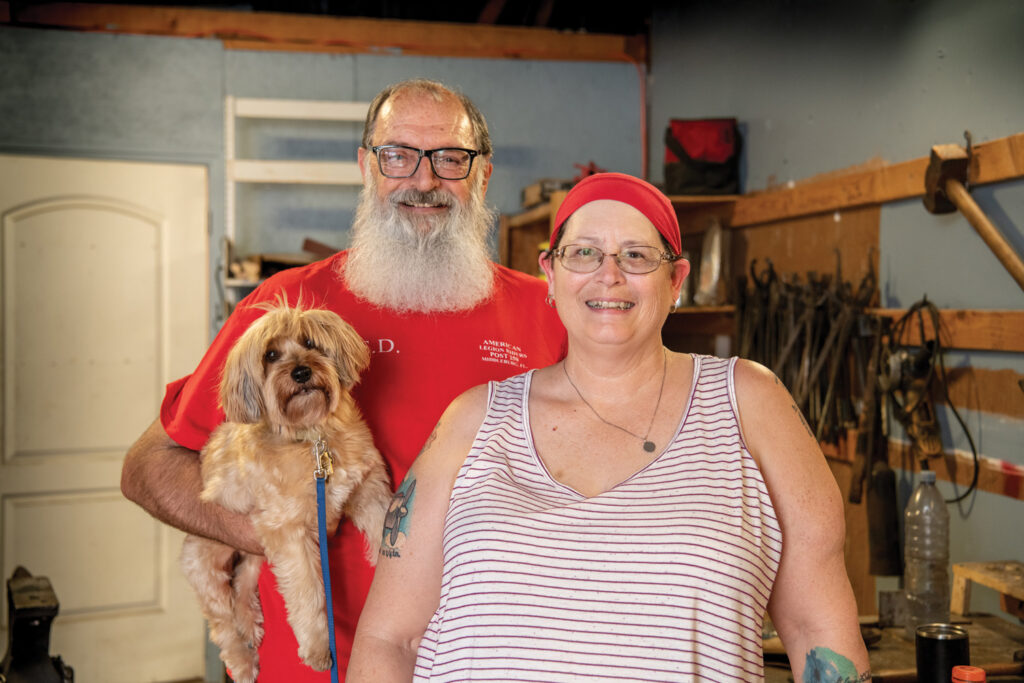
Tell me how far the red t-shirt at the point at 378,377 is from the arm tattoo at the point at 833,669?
90cm

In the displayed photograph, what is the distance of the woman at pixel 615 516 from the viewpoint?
1.38m

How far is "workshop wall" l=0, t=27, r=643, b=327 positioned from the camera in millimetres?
4898

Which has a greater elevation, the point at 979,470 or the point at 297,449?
the point at 297,449

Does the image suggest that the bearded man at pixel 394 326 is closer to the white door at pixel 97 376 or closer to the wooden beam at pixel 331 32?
the white door at pixel 97 376

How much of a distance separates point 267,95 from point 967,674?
15.1ft

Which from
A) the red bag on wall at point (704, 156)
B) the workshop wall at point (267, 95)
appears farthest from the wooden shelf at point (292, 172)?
the red bag on wall at point (704, 156)

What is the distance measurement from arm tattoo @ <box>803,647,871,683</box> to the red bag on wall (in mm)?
3276

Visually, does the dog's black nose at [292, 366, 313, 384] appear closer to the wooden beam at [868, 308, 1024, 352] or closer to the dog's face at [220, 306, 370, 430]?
the dog's face at [220, 306, 370, 430]

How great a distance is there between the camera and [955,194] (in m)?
2.82

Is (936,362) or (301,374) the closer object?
(301,374)

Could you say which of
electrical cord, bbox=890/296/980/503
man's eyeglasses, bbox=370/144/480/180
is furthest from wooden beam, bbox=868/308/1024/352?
man's eyeglasses, bbox=370/144/480/180

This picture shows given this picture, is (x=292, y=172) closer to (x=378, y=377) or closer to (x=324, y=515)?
(x=378, y=377)

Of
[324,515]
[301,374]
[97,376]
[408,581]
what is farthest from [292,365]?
[97,376]

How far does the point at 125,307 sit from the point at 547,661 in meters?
4.35
